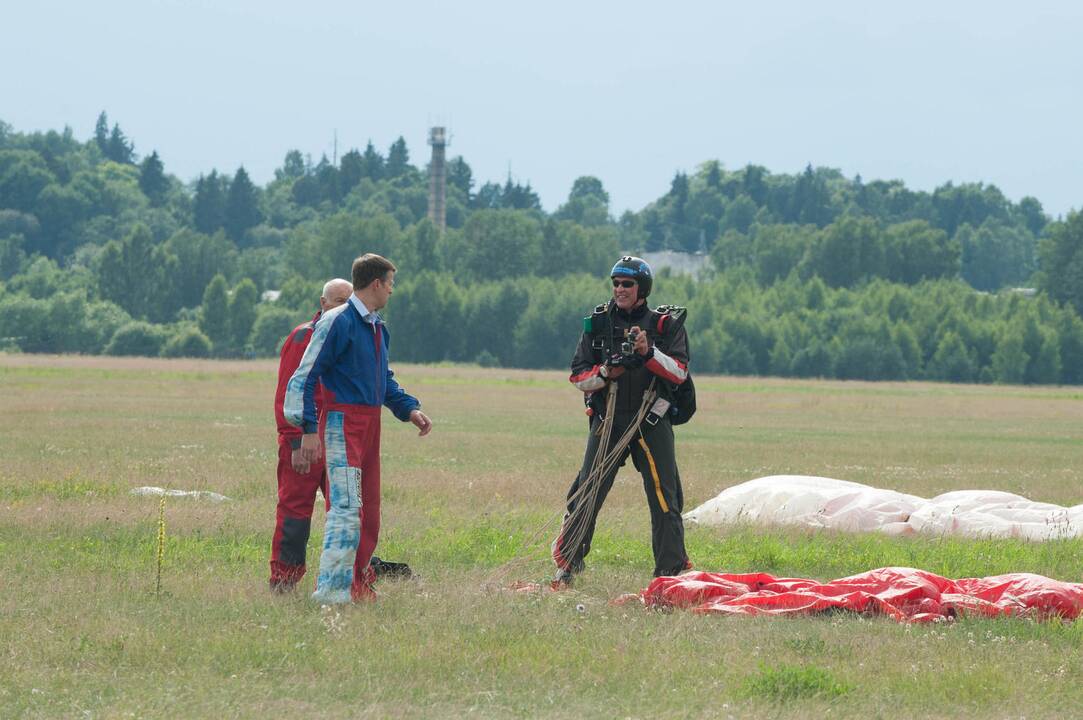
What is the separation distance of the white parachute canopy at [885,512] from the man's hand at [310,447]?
6.35 meters

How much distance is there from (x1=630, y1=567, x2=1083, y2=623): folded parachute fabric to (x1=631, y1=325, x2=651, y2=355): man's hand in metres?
A: 1.47

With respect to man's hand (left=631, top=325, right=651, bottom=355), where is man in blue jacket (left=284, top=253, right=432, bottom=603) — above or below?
below

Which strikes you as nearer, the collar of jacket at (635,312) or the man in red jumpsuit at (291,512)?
the man in red jumpsuit at (291,512)

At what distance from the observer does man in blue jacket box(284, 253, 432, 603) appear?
9.24 meters

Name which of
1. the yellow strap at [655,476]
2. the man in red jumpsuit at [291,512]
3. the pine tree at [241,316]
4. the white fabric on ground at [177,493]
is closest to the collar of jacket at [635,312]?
the yellow strap at [655,476]

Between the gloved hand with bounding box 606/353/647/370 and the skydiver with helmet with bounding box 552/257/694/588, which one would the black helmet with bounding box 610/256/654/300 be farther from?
the gloved hand with bounding box 606/353/647/370

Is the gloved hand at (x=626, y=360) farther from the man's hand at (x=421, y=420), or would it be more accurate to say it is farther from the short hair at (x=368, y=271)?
the short hair at (x=368, y=271)

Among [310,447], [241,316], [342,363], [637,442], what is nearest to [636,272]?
[637,442]

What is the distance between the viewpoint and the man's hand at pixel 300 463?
9.24m

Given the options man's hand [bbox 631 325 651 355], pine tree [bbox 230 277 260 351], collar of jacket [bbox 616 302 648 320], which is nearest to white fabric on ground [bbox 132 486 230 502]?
collar of jacket [bbox 616 302 648 320]

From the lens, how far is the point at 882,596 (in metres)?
9.57

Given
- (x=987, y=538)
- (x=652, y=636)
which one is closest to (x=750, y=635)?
(x=652, y=636)

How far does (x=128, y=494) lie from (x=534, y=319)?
371ft

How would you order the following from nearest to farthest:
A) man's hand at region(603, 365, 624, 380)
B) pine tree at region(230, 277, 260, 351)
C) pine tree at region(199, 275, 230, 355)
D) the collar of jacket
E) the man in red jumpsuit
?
the man in red jumpsuit → man's hand at region(603, 365, 624, 380) → the collar of jacket → pine tree at region(199, 275, 230, 355) → pine tree at region(230, 277, 260, 351)
